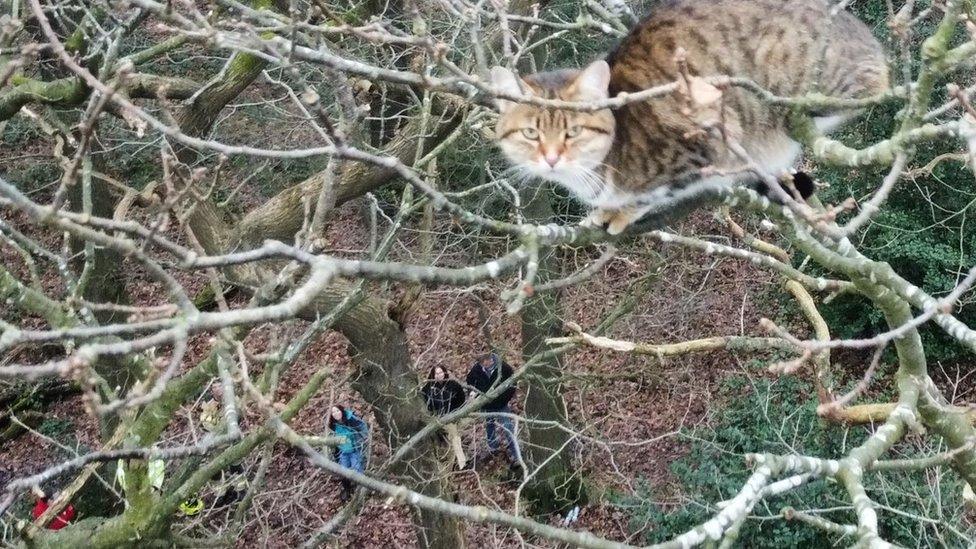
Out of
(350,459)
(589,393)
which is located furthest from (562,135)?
(589,393)

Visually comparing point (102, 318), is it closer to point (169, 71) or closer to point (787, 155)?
point (787, 155)

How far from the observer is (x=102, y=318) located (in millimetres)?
7898

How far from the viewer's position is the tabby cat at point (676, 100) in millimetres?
3691

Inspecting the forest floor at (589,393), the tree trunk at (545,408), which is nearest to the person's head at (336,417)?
the forest floor at (589,393)

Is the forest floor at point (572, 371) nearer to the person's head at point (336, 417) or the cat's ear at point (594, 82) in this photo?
the person's head at point (336, 417)

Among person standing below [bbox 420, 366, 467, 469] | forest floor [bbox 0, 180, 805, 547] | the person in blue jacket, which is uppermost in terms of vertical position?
person standing below [bbox 420, 366, 467, 469]

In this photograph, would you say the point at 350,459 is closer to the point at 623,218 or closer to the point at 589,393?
the point at 589,393

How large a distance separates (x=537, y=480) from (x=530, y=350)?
202cm

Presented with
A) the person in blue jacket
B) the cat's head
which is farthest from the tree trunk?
the cat's head

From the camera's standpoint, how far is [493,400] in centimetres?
907

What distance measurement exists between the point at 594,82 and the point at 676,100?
1.30 ft

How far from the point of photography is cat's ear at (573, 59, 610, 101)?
3744 millimetres

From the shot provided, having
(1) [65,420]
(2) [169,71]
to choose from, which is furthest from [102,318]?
(2) [169,71]

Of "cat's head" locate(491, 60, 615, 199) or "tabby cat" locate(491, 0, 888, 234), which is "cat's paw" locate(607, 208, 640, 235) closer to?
"tabby cat" locate(491, 0, 888, 234)
